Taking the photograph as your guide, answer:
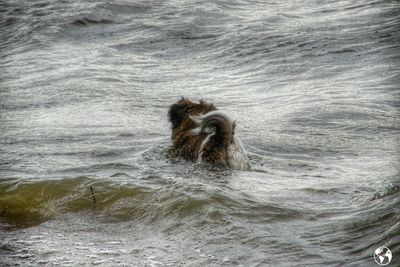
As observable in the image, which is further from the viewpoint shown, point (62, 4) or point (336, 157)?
point (62, 4)

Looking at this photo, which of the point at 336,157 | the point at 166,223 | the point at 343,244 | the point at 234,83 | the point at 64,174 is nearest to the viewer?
the point at 343,244

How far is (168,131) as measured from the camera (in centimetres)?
945

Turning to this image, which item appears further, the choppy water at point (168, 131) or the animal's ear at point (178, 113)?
the animal's ear at point (178, 113)

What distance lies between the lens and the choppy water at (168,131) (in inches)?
207

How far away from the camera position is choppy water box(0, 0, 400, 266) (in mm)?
5270

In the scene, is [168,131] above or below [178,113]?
below

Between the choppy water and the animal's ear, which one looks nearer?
the choppy water

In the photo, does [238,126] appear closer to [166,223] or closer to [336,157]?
[336,157]

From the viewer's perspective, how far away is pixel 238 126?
383 inches

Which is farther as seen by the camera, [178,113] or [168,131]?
[168,131]

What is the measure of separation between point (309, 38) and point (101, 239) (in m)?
10.1

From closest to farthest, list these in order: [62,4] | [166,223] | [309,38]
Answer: [166,223], [309,38], [62,4]

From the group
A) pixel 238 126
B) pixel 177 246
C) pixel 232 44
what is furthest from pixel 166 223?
pixel 232 44

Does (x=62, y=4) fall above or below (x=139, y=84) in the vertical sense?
above
